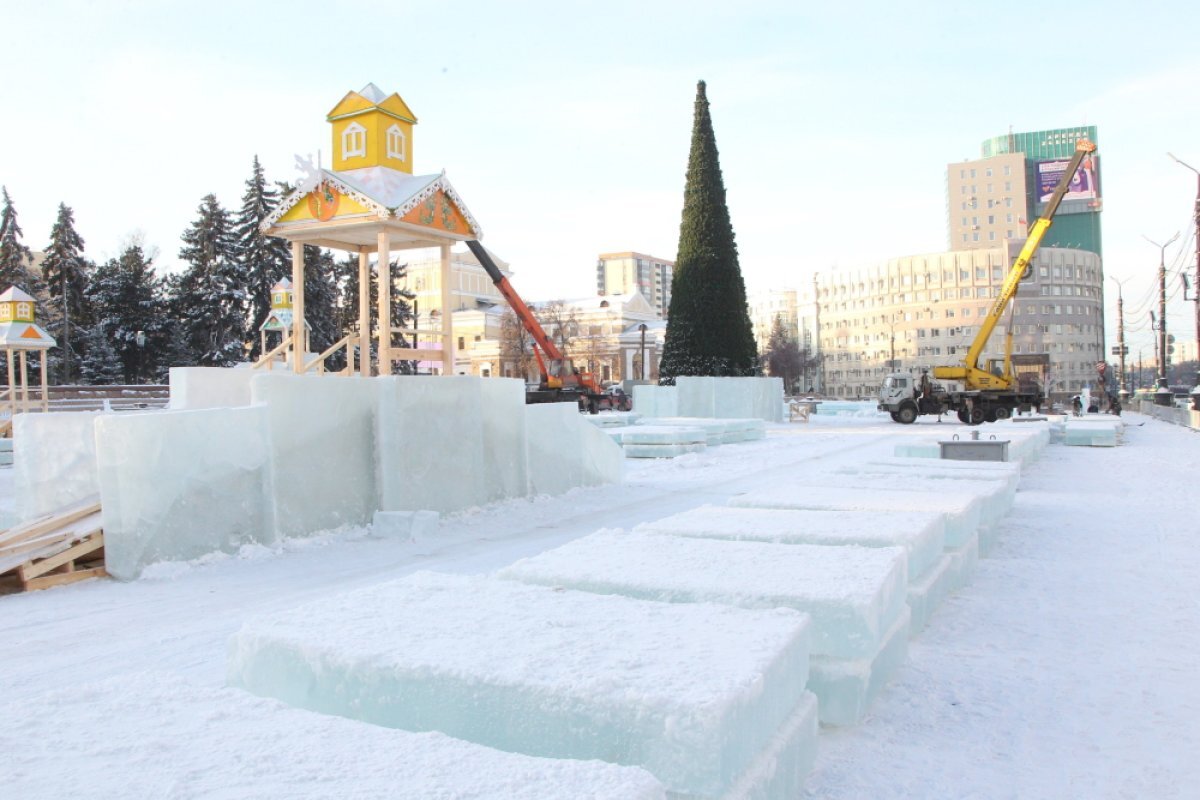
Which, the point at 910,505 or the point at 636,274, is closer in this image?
the point at 910,505

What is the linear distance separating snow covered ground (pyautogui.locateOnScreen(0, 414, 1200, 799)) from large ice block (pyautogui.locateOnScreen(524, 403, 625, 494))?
717 millimetres

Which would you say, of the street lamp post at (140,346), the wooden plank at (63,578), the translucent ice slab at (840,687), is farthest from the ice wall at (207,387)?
the street lamp post at (140,346)

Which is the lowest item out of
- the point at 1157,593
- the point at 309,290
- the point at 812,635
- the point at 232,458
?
the point at 1157,593

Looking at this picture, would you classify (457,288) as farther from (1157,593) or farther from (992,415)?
(1157,593)

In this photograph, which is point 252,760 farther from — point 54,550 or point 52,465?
point 52,465

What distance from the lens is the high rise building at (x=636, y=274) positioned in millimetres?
174625

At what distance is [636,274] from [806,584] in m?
172

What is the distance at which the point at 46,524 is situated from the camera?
7.63m

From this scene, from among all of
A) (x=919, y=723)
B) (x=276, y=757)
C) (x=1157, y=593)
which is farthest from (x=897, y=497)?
(x=276, y=757)

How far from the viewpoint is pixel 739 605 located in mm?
3896

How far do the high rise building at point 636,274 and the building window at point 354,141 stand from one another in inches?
6268

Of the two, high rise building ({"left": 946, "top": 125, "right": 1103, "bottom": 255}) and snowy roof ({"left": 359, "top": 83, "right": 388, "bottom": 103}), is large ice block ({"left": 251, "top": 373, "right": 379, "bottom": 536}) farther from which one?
high rise building ({"left": 946, "top": 125, "right": 1103, "bottom": 255})

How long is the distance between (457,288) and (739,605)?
2949 inches

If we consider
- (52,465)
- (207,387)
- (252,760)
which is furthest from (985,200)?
(252,760)
